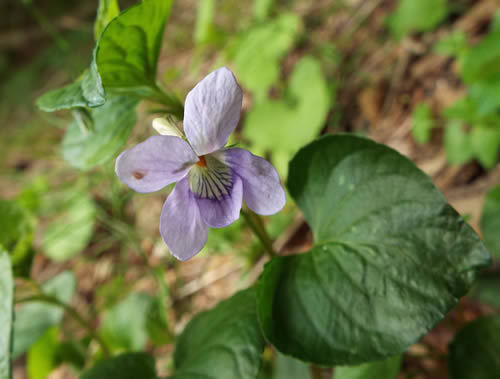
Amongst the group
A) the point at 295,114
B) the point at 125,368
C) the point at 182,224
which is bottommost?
the point at 125,368

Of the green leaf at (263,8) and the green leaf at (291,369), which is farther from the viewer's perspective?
the green leaf at (263,8)

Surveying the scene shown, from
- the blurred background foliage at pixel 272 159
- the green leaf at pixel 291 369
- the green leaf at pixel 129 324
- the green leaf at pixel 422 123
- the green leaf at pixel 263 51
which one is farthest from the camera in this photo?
the green leaf at pixel 263 51

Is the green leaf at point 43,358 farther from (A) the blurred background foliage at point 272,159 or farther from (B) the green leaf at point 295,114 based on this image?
(B) the green leaf at point 295,114

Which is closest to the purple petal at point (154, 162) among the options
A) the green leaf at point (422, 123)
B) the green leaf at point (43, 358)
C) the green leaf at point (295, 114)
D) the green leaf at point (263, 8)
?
the green leaf at point (43, 358)

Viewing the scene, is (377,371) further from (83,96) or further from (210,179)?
(83,96)

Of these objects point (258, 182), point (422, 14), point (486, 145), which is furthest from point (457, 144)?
point (258, 182)

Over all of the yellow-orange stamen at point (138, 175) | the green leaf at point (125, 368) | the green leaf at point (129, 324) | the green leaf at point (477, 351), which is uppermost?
the yellow-orange stamen at point (138, 175)

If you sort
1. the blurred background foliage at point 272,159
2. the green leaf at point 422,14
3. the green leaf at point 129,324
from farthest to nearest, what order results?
the green leaf at point 422,14 → the green leaf at point 129,324 → the blurred background foliage at point 272,159
